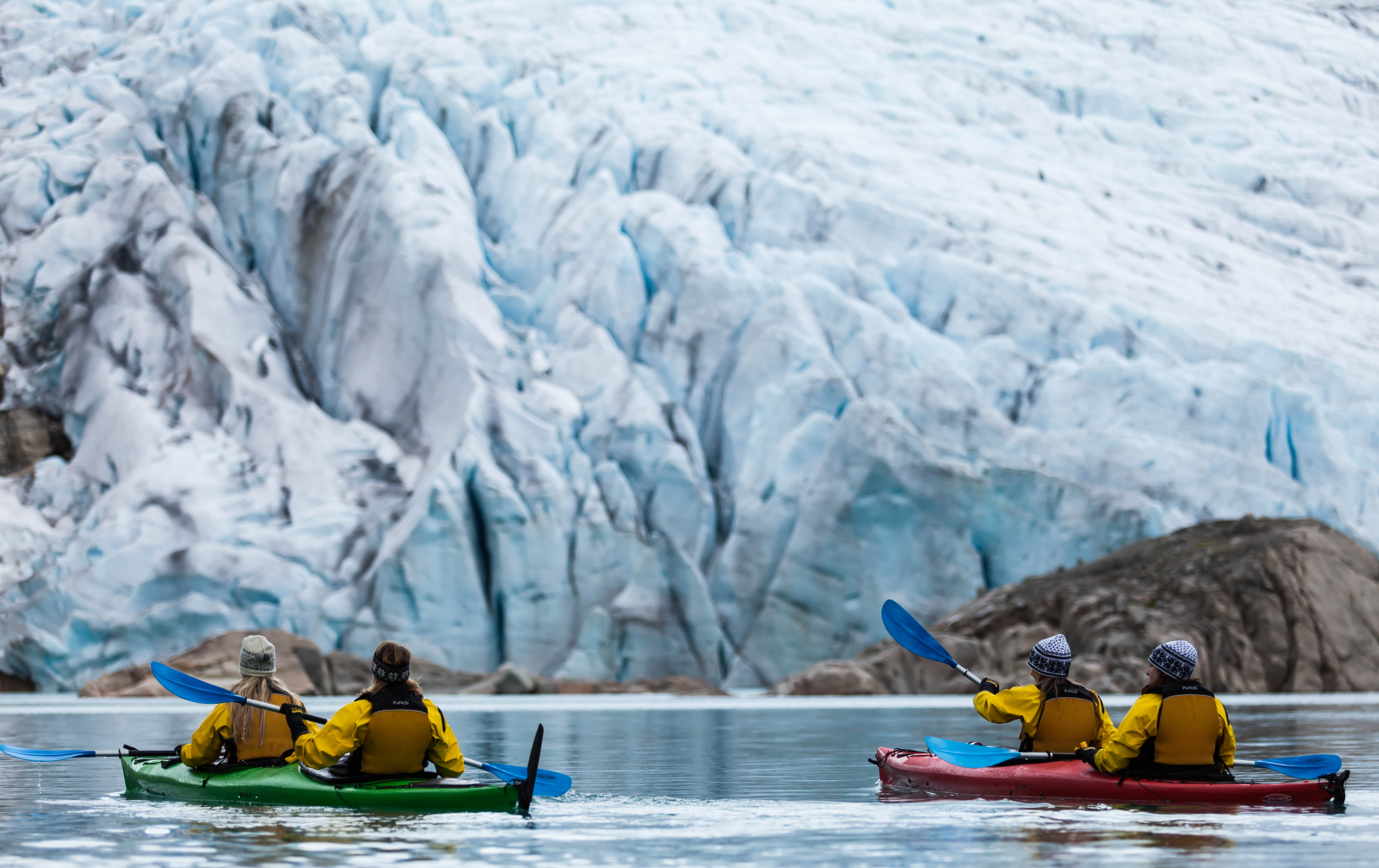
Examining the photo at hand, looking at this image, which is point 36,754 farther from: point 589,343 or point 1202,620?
point 589,343

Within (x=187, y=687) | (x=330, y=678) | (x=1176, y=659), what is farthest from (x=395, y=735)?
(x=330, y=678)

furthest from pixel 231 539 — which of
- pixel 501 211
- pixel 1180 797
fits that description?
pixel 1180 797

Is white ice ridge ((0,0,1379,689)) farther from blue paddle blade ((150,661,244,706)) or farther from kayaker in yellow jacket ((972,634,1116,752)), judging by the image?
kayaker in yellow jacket ((972,634,1116,752))

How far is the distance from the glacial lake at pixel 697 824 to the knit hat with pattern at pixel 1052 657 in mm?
709

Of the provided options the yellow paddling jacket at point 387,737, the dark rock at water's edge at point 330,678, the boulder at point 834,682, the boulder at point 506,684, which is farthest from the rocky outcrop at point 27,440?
the yellow paddling jacket at point 387,737

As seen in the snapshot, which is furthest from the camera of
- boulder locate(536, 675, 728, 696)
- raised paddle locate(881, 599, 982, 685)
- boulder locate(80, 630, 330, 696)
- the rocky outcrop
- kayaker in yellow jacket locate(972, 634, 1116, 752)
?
the rocky outcrop

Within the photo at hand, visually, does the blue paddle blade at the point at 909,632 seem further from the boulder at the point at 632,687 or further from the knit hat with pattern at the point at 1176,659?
the boulder at the point at 632,687

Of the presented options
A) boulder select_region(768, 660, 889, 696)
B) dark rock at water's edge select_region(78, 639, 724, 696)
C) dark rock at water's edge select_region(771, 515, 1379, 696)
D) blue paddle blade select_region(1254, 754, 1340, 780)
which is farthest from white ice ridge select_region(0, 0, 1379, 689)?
blue paddle blade select_region(1254, 754, 1340, 780)

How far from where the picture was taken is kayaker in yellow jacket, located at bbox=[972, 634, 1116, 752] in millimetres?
7879

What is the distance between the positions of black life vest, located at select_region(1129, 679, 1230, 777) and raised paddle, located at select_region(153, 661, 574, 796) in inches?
103

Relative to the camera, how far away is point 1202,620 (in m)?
23.1

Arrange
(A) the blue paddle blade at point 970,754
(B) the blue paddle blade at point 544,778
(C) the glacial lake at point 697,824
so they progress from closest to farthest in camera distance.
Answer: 1. (C) the glacial lake at point 697,824
2. (B) the blue paddle blade at point 544,778
3. (A) the blue paddle blade at point 970,754

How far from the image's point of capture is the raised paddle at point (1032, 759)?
7.41m

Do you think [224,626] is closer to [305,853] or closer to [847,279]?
[847,279]
